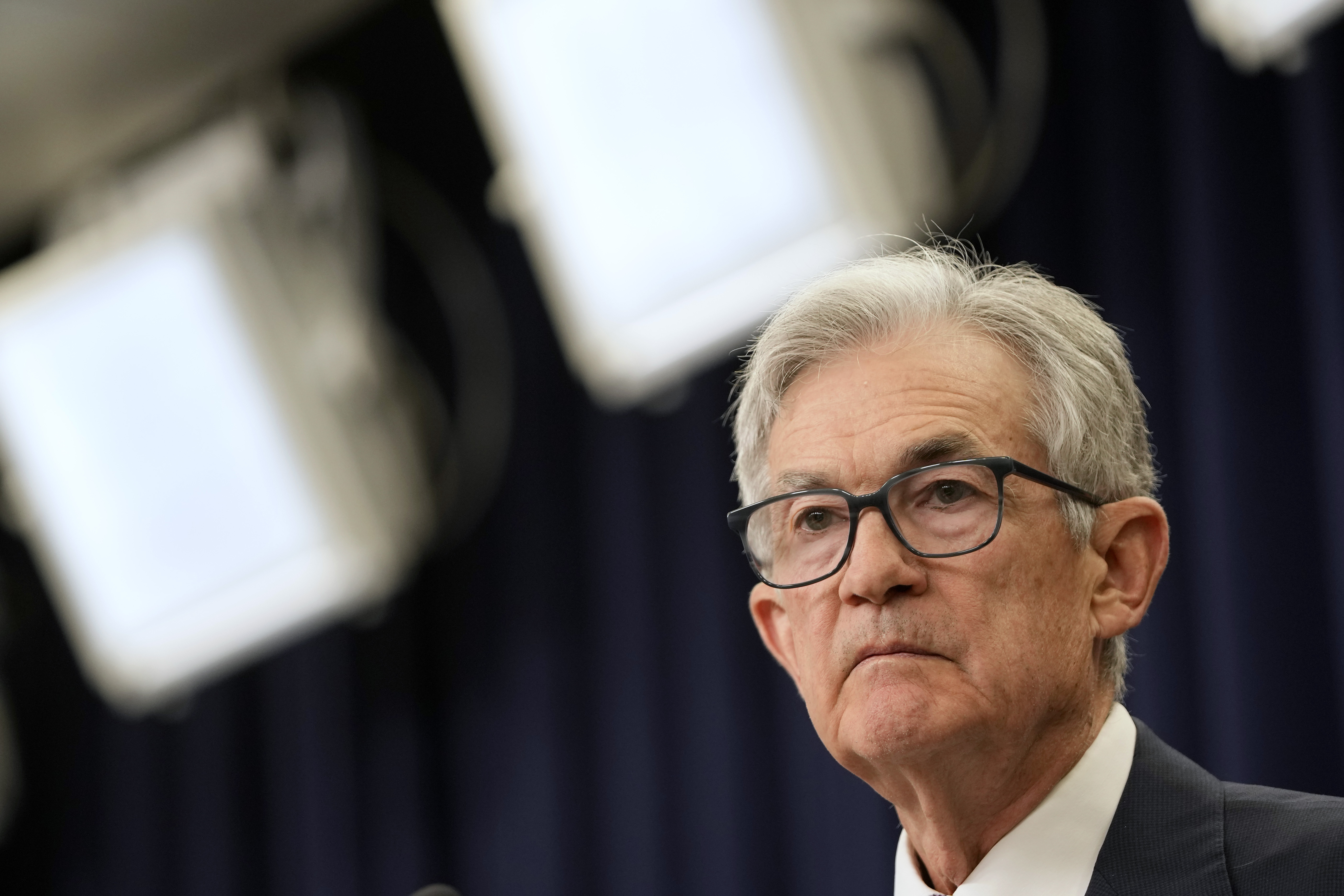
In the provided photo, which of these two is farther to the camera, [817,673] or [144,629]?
[144,629]

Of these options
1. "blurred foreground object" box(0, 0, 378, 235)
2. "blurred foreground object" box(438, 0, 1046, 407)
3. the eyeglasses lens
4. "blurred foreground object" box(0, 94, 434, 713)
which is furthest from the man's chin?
"blurred foreground object" box(0, 0, 378, 235)

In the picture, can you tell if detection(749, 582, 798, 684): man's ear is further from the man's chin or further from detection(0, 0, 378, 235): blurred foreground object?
detection(0, 0, 378, 235): blurred foreground object

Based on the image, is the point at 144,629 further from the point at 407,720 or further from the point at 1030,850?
the point at 1030,850

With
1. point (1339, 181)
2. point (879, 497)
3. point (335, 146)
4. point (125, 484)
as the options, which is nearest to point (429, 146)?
point (335, 146)

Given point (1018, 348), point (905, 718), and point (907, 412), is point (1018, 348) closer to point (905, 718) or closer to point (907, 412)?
point (907, 412)

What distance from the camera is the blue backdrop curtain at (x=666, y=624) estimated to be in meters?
2.04

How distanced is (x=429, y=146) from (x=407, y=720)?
127cm

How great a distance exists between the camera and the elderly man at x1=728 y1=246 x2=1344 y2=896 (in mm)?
1188

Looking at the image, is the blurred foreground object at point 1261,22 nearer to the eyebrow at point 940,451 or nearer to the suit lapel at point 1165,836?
the eyebrow at point 940,451

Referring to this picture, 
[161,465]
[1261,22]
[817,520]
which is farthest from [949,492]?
[161,465]

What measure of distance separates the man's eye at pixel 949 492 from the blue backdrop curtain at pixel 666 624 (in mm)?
925

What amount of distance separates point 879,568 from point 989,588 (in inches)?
3.7

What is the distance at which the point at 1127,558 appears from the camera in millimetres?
1313

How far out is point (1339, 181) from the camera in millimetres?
1999
